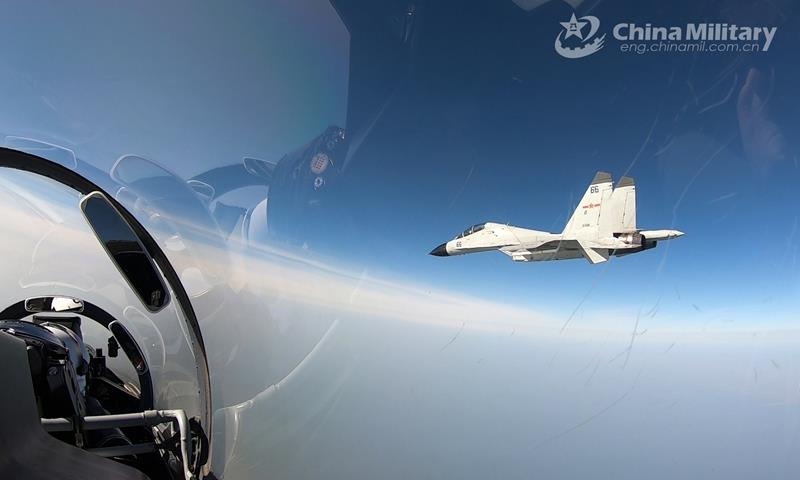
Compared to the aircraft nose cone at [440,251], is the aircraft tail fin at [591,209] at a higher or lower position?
higher

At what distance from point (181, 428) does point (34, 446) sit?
Answer: 0.49 metres

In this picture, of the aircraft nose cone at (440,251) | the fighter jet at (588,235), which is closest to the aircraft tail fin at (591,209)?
the fighter jet at (588,235)

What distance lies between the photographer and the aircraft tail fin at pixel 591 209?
2506 mm

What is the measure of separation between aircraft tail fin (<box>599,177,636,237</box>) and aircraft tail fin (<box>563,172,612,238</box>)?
29 millimetres

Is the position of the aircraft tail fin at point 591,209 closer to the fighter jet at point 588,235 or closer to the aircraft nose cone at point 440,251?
the fighter jet at point 588,235

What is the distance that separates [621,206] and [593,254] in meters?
0.29

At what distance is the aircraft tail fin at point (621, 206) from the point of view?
8.04 feet

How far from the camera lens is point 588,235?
257cm

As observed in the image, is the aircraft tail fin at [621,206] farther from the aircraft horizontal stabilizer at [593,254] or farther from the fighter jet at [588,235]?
the aircraft horizontal stabilizer at [593,254]

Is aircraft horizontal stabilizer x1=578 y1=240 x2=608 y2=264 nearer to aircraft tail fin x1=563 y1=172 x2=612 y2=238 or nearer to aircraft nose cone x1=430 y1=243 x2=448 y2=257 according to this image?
aircraft tail fin x1=563 y1=172 x2=612 y2=238

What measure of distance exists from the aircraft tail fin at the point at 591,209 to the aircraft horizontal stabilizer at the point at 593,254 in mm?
65

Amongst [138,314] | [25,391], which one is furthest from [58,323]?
[25,391]

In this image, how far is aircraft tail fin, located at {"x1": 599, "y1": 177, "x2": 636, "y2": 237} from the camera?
2449mm

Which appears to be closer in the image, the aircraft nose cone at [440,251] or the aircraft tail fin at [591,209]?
the aircraft tail fin at [591,209]
